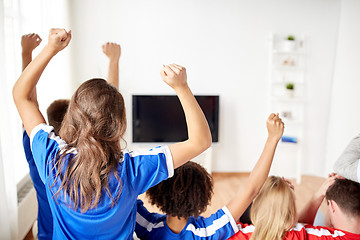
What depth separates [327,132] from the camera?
447cm

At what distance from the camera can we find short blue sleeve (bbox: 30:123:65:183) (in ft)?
3.01

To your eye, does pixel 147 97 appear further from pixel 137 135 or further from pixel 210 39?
pixel 210 39

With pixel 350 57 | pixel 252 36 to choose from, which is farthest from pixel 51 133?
pixel 350 57

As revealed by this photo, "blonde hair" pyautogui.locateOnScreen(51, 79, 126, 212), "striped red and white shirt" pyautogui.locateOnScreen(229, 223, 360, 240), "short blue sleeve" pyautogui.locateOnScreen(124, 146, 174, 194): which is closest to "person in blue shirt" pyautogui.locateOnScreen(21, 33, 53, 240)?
"blonde hair" pyautogui.locateOnScreen(51, 79, 126, 212)

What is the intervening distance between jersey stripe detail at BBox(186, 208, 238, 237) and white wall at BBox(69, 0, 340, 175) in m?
3.12

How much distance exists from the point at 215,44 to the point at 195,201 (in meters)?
3.33

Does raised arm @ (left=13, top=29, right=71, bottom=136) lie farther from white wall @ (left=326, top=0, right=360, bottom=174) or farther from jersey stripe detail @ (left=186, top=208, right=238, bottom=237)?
white wall @ (left=326, top=0, right=360, bottom=174)

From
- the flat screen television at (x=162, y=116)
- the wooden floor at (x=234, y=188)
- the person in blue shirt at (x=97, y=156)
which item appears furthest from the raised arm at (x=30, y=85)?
the flat screen television at (x=162, y=116)

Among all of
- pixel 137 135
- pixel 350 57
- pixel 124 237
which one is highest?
pixel 350 57

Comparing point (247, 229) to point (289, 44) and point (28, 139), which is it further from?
point (289, 44)

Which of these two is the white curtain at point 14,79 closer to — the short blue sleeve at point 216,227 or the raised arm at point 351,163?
the short blue sleeve at point 216,227

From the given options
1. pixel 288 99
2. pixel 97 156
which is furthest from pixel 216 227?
pixel 288 99

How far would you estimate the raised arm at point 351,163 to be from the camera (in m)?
1.22

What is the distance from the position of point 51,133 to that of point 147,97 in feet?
10.3
